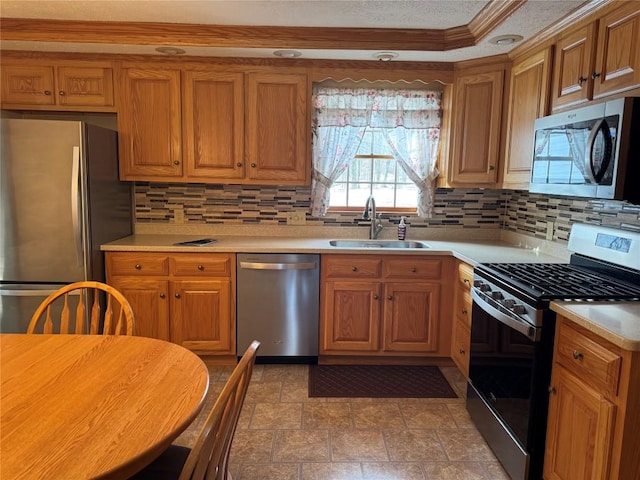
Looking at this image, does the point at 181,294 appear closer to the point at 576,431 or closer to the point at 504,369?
the point at 504,369

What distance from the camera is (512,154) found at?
2.90 metres

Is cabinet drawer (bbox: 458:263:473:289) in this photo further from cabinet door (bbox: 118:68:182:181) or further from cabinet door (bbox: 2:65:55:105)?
cabinet door (bbox: 2:65:55:105)

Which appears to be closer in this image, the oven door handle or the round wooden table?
the round wooden table

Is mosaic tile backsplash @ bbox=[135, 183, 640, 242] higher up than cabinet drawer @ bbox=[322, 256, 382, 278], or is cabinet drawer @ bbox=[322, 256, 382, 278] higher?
mosaic tile backsplash @ bbox=[135, 183, 640, 242]

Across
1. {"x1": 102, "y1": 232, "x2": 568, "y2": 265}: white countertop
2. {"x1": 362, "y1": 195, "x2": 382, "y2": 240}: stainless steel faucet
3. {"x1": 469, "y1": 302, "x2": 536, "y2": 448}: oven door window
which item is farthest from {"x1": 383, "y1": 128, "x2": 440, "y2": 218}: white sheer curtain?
{"x1": 469, "y1": 302, "x2": 536, "y2": 448}: oven door window

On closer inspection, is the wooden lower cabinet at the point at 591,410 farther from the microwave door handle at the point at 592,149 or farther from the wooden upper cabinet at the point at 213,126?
the wooden upper cabinet at the point at 213,126

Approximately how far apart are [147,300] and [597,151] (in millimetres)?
2727

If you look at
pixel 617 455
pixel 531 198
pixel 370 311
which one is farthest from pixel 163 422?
pixel 531 198

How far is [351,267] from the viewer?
3.02 m

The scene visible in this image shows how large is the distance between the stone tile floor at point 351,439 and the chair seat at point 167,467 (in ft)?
2.25

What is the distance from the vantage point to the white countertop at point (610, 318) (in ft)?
4.49

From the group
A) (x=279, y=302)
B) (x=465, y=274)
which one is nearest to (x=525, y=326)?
(x=465, y=274)

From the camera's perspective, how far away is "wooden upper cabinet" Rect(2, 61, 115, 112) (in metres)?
3.06

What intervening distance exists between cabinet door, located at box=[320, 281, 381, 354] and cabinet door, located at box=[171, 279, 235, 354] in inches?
26.3
